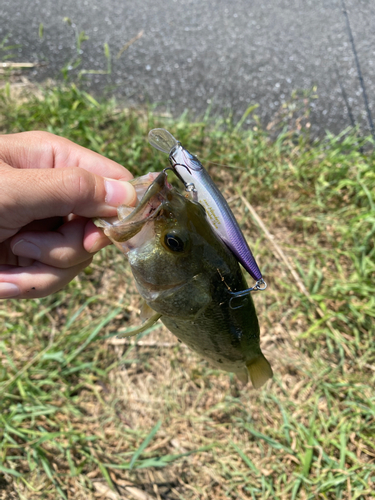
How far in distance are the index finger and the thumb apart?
36 centimetres

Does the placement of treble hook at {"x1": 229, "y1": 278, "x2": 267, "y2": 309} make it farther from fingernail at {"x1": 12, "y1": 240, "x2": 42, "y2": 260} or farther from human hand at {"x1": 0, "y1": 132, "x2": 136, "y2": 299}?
fingernail at {"x1": 12, "y1": 240, "x2": 42, "y2": 260}

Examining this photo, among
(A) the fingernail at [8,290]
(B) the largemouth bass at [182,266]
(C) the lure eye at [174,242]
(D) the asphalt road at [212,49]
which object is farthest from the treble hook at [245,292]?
(D) the asphalt road at [212,49]

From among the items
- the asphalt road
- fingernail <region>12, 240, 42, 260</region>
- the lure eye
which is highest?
the asphalt road

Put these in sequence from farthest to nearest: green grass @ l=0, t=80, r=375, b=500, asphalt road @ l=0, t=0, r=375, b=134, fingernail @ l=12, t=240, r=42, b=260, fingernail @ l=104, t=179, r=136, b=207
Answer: asphalt road @ l=0, t=0, r=375, b=134, green grass @ l=0, t=80, r=375, b=500, fingernail @ l=12, t=240, r=42, b=260, fingernail @ l=104, t=179, r=136, b=207

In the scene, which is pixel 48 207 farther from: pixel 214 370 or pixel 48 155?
pixel 214 370

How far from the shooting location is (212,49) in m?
3.75

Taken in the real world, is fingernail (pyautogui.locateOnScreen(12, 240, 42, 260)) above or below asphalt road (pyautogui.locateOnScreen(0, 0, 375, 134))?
below

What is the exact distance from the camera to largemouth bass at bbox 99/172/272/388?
4.32 ft

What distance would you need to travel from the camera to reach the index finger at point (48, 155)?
6.03 ft

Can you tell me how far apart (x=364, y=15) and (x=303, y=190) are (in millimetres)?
2348

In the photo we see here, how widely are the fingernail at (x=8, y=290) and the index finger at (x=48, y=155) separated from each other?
0.63 meters

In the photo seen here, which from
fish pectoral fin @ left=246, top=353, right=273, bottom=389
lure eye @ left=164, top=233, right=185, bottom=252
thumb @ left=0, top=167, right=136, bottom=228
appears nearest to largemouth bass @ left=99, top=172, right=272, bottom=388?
lure eye @ left=164, top=233, right=185, bottom=252

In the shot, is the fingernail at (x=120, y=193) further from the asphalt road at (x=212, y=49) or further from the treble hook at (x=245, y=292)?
the asphalt road at (x=212, y=49)

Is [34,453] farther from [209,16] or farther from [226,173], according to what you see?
[209,16]
